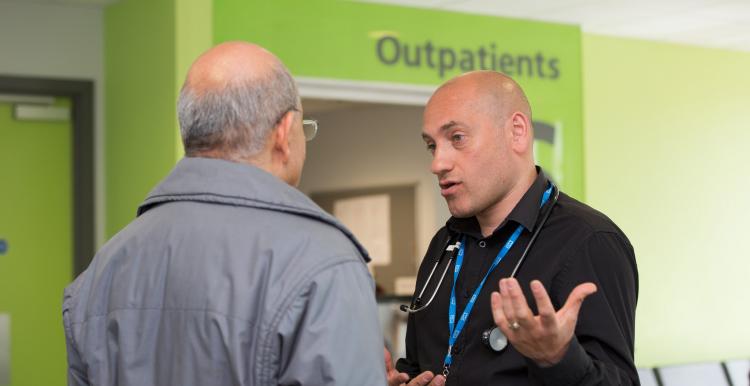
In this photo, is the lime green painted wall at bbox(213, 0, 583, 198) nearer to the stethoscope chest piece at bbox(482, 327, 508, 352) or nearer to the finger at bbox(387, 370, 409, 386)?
the finger at bbox(387, 370, 409, 386)

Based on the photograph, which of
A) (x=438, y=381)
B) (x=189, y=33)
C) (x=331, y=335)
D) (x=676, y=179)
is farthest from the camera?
(x=676, y=179)

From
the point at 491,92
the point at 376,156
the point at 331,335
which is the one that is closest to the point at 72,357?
the point at 331,335

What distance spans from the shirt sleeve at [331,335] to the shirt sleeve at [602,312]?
0.56m

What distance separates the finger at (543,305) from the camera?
1979 millimetres

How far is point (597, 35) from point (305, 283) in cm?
623

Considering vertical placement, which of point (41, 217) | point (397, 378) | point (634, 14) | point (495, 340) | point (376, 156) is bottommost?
point (397, 378)

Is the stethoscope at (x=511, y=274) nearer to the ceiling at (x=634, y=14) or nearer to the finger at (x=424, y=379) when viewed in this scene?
the finger at (x=424, y=379)

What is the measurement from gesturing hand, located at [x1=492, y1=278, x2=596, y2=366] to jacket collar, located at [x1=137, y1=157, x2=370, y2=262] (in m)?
0.31

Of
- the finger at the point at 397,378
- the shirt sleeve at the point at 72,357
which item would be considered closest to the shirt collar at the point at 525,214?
the finger at the point at 397,378

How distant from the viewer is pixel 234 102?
1.83 metres

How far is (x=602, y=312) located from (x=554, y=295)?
4.6 inches

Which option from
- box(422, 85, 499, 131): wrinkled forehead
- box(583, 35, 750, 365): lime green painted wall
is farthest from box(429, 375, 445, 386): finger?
box(583, 35, 750, 365): lime green painted wall

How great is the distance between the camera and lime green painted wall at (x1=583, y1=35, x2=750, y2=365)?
7652 millimetres

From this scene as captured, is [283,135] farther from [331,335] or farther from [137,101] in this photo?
[137,101]
